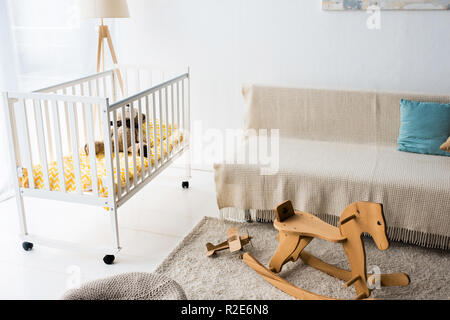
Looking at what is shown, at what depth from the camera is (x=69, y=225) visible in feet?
8.40

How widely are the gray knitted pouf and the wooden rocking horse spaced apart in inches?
22.1

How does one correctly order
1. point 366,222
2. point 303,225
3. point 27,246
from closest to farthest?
1. point 366,222
2. point 303,225
3. point 27,246

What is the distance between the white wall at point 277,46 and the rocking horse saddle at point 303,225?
4.12 ft

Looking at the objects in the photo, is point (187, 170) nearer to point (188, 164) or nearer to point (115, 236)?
point (188, 164)

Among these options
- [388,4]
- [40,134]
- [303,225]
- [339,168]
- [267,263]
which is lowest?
[267,263]

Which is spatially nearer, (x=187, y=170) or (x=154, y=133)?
(x=154, y=133)

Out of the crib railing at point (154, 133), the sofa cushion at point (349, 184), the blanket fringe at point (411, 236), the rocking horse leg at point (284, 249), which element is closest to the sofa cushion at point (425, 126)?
the sofa cushion at point (349, 184)

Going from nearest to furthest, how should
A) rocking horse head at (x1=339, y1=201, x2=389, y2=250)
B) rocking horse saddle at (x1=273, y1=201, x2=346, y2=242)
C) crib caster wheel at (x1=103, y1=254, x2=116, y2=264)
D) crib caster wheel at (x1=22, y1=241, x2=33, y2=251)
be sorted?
rocking horse head at (x1=339, y1=201, x2=389, y2=250) < rocking horse saddle at (x1=273, y1=201, x2=346, y2=242) < crib caster wheel at (x1=103, y1=254, x2=116, y2=264) < crib caster wheel at (x1=22, y1=241, x2=33, y2=251)

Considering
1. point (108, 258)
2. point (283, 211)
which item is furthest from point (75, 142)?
point (283, 211)

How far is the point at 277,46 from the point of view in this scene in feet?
10.0

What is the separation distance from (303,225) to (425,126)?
1.04 metres

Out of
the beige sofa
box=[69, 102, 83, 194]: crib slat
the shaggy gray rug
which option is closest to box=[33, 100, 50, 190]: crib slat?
box=[69, 102, 83, 194]: crib slat

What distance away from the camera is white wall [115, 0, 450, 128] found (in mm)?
2797

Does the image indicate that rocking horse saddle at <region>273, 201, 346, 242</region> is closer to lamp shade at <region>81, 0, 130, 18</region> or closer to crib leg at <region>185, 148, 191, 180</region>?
crib leg at <region>185, 148, 191, 180</region>
